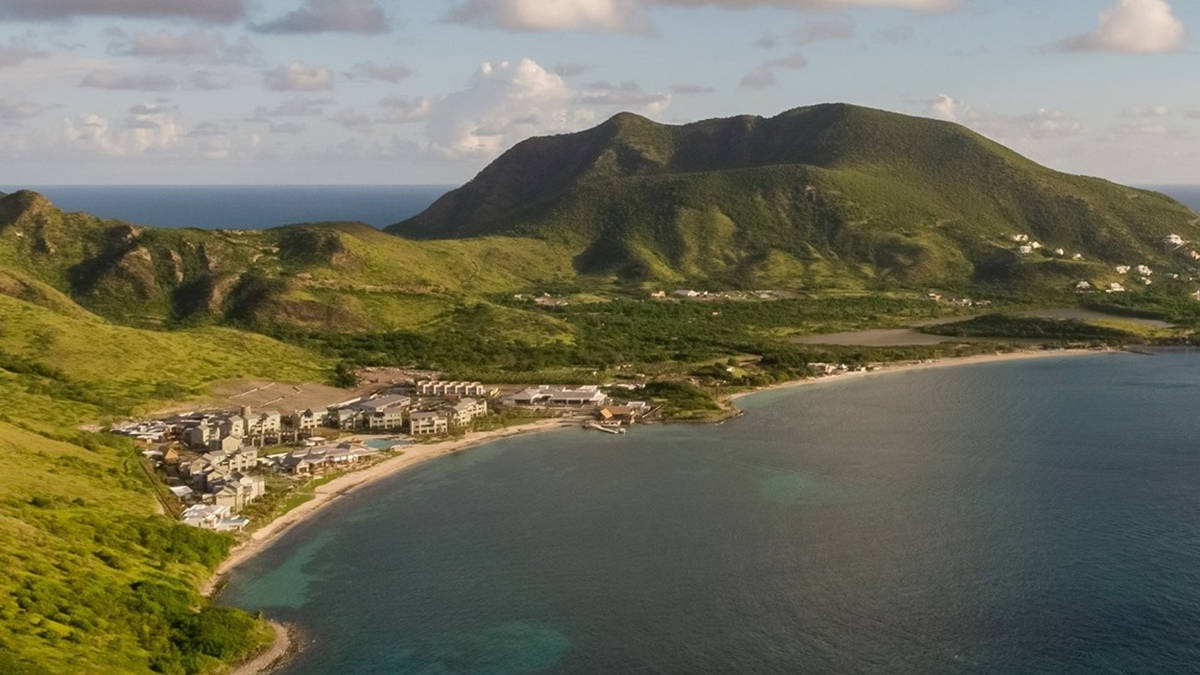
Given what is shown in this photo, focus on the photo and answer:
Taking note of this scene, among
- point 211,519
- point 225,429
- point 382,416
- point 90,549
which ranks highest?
point 225,429

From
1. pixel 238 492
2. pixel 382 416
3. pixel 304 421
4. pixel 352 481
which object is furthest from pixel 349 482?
pixel 382 416

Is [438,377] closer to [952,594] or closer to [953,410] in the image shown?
[953,410]

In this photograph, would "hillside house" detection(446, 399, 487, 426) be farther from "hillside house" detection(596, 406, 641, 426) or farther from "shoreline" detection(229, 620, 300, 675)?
"shoreline" detection(229, 620, 300, 675)

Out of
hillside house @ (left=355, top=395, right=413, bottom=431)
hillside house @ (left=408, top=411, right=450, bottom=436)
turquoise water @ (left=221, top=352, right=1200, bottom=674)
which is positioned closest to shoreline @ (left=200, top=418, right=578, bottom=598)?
turquoise water @ (left=221, top=352, right=1200, bottom=674)

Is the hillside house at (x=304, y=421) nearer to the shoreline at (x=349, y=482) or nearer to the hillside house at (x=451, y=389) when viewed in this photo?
the shoreline at (x=349, y=482)

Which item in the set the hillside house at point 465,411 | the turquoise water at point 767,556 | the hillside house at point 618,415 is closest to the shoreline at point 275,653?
the turquoise water at point 767,556

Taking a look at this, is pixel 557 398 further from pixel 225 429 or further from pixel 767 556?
pixel 767 556
